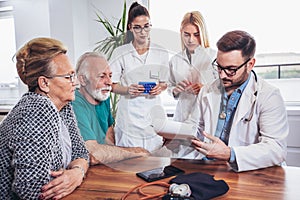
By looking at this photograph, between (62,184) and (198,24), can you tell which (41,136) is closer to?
(62,184)

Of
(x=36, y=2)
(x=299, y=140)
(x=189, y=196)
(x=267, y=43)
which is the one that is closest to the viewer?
(x=189, y=196)

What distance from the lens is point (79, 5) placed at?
260 cm

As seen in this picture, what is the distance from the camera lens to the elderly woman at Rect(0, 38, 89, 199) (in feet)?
3.11

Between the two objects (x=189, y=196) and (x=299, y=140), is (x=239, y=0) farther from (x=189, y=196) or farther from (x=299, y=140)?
(x=189, y=196)

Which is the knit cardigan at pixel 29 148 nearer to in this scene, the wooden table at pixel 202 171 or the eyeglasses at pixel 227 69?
the wooden table at pixel 202 171

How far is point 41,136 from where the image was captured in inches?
38.6

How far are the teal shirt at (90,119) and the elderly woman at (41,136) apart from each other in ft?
0.47

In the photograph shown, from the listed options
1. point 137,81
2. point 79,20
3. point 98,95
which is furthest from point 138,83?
point 79,20

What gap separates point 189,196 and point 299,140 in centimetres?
184

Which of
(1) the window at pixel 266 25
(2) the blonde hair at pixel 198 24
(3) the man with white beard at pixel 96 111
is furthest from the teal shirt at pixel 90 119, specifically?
(1) the window at pixel 266 25

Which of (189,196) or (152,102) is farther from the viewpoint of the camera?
(152,102)

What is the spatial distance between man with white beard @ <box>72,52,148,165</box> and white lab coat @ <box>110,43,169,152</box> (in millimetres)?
55

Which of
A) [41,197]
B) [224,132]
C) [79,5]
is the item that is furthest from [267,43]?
[41,197]

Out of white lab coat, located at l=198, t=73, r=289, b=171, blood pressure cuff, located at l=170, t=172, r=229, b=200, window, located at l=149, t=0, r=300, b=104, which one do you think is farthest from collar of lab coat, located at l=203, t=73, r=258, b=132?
window, located at l=149, t=0, r=300, b=104
